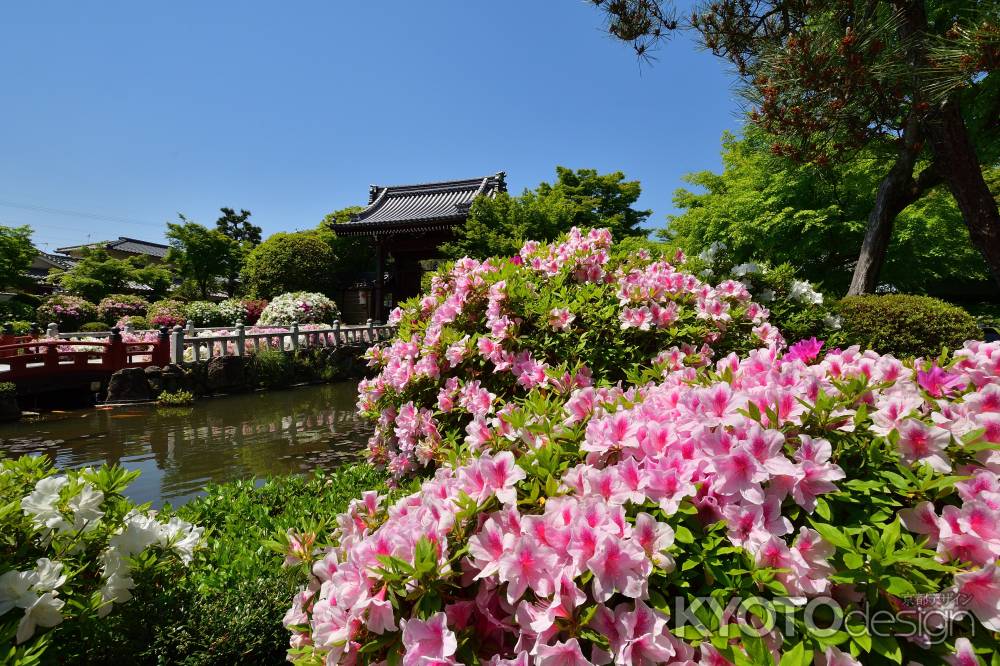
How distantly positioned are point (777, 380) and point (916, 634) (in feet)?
1.87

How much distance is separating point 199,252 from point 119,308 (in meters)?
6.43

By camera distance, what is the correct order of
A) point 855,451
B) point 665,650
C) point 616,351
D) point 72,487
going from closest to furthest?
point 665,650 → point 855,451 → point 72,487 → point 616,351

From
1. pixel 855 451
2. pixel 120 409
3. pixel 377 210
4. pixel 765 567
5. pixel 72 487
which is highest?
pixel 377 210

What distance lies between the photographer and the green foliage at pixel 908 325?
4945 mm

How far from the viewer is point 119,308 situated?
69.4ft

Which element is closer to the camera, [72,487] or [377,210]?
[72,487]

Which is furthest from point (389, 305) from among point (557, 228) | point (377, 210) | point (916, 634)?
point (916, 634)

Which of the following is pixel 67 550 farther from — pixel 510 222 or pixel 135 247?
pixel 135 247

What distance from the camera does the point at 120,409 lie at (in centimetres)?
1012

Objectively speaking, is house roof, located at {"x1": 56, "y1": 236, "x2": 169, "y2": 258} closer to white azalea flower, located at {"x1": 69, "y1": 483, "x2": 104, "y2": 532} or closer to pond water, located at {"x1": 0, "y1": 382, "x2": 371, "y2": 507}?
pond water, located at {"x1": 0, "y1": 382, "x2": 371, "y2": 507}

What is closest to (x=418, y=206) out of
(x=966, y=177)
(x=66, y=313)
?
(x=66, y=313)

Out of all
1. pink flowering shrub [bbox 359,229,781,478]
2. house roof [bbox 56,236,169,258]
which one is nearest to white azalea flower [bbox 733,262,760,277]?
pink flowering shrub [bbox 359,229,781,478]

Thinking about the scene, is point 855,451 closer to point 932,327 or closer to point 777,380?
point 777,380

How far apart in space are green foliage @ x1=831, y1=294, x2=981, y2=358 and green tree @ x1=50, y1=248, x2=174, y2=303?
31.1 metres
